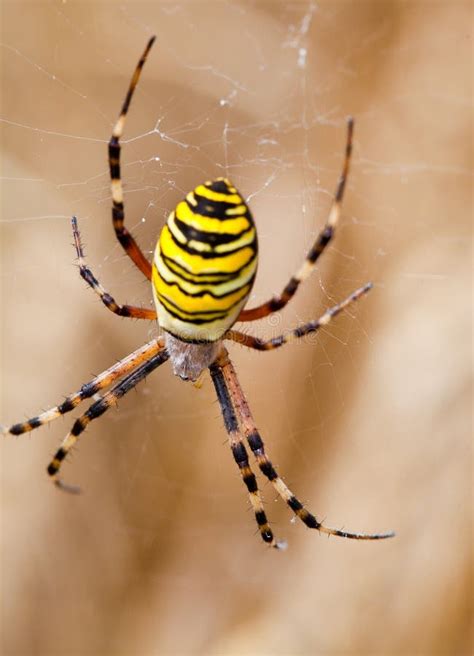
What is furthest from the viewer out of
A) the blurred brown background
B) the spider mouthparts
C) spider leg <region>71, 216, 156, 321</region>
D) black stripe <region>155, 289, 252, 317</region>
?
the spider mouthparts

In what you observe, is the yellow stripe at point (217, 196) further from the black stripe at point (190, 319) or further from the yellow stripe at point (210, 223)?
the black stripe at point (190, 319)

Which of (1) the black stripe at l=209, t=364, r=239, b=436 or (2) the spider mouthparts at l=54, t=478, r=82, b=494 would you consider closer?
(1) the black stripe at l=209, t=364, r=239, b=436

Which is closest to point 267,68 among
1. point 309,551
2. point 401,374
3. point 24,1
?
point 24,1

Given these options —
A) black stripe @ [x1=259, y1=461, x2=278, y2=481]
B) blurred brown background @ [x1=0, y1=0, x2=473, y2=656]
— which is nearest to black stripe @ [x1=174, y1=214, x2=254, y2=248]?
black stripe @ [x1=259, y1=461, x2=278, y2=481]

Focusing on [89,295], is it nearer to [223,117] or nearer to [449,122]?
[223,117]

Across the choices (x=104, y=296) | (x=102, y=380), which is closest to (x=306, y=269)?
(x=104, y=296)

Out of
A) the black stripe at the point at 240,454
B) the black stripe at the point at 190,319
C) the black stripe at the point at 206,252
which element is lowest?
the black stripe at the point at 240,454

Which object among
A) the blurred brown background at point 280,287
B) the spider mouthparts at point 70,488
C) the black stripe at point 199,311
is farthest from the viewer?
the spider mouthparts at point 70,488

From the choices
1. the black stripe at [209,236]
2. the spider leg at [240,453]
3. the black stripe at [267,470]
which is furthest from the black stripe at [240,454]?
the black stripe at [209,236]

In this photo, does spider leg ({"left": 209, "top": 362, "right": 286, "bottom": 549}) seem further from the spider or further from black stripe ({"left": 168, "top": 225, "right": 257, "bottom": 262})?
black stripe ({"left": 168, "top": 225, "right": 257, "bottom": 262})
